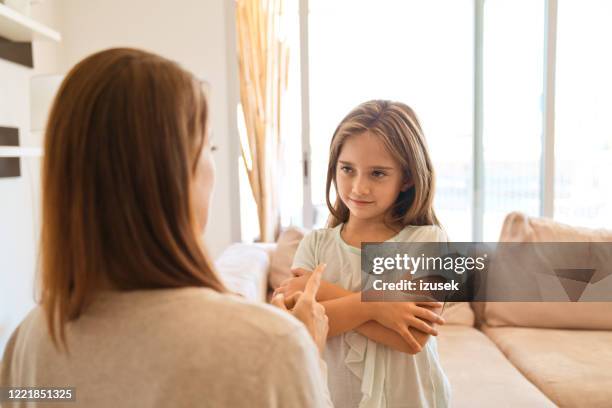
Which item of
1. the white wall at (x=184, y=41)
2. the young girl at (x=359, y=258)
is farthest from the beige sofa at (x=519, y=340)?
the young girl at (x=359, y=258)

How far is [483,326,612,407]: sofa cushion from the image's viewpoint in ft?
5.93

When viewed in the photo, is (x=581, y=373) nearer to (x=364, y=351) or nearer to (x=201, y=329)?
(x=364, y=351)

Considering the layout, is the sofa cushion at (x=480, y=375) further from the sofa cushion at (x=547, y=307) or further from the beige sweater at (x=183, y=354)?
the beige sweater at (x=183, y=354)

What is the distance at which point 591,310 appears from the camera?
2324 mm

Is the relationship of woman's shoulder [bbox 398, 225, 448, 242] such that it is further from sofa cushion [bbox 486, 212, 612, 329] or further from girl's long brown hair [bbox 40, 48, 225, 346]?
sofa cushion [bbox 486, 212, 612, 329]

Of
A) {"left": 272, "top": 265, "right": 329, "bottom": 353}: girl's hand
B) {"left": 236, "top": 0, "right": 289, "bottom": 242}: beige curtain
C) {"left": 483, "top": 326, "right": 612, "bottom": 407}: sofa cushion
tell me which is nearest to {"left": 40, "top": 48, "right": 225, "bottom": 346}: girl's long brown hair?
{"left": 272, "top": 265, "right": 329, "bottom": 353}: girl's hand

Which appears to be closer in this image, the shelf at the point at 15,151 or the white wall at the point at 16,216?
the shelf at the point at 15,151

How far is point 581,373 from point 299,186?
1916mm

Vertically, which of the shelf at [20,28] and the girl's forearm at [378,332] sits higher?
the shelf at [20,28]

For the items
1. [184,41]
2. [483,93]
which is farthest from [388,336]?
[483,93]

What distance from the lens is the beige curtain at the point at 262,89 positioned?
314 cm

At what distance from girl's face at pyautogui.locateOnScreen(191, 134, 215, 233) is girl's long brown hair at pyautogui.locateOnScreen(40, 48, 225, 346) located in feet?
0.11

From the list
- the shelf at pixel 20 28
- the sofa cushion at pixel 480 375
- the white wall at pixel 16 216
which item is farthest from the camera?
the white wall at pixel 16 216

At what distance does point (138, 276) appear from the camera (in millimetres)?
516
